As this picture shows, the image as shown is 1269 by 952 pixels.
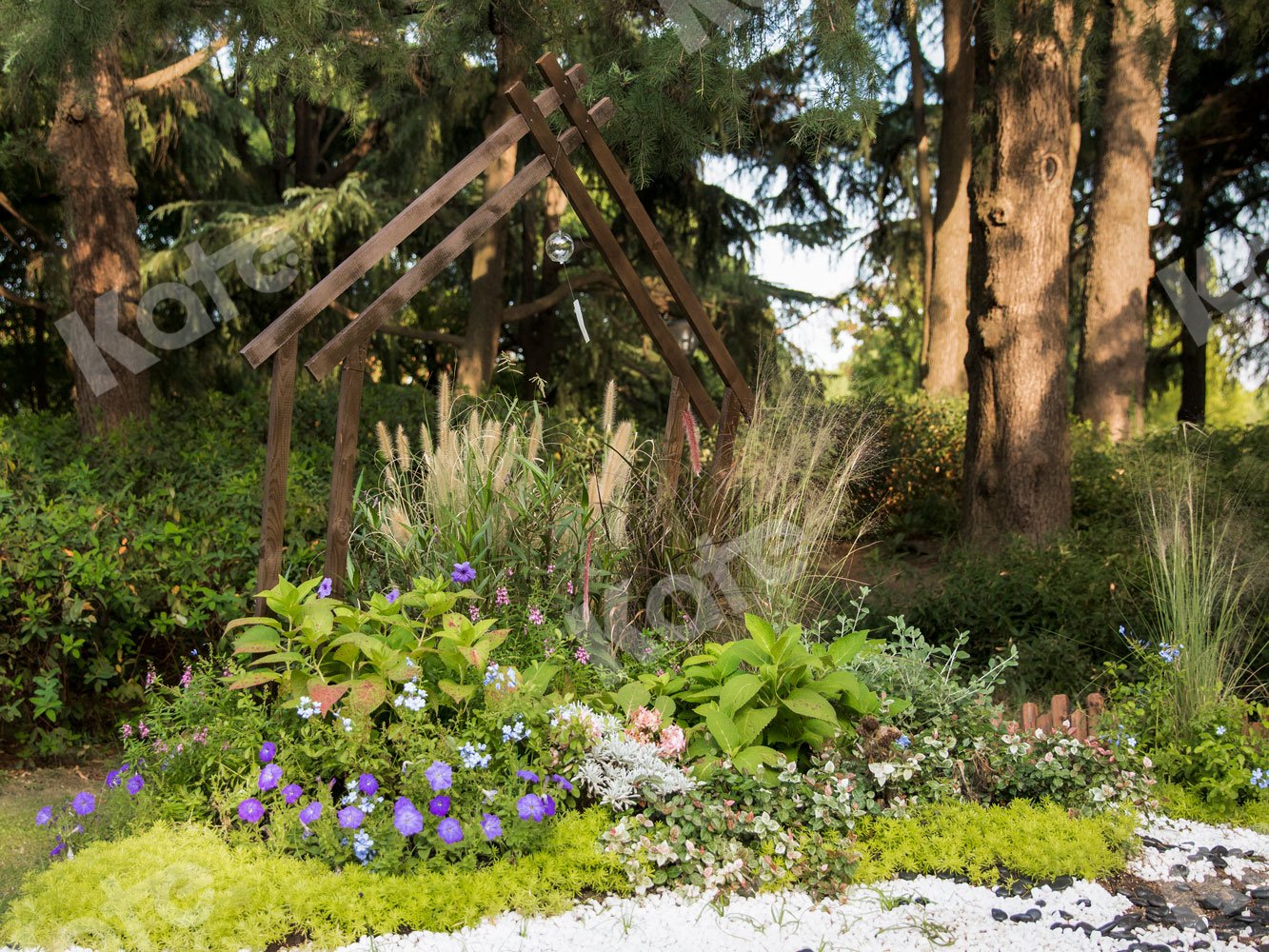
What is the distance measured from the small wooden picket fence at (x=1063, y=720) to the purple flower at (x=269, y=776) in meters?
2.10

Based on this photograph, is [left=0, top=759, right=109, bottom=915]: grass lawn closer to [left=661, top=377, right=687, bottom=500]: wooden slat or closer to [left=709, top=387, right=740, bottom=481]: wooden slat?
[left=661, top=377, right=687, bottom=500]: wooden slat

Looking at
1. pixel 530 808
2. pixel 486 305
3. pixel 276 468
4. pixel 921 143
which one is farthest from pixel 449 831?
pixel 921 143

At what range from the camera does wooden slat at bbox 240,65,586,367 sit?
3.14 metres

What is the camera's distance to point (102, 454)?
5.53 meters

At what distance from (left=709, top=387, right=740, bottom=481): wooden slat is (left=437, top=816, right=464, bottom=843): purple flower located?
6.11 feet

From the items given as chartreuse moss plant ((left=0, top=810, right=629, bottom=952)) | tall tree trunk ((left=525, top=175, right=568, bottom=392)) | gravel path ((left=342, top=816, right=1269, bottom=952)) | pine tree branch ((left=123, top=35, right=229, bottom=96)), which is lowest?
gravel path ((left=342, top=816, right=1269, bottom=952))

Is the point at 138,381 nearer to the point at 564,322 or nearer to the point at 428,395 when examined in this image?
the point at 428,395

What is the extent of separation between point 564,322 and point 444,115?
2.49 metres

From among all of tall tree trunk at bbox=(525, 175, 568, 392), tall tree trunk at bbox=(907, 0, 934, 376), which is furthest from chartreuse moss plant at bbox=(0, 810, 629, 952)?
tall tree trunk at bbox=(907, 0, 934, 376)

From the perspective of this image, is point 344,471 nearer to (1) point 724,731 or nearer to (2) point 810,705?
(1) point 724,731

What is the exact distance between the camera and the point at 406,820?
2.46 m

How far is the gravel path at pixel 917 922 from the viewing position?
7.82 feet

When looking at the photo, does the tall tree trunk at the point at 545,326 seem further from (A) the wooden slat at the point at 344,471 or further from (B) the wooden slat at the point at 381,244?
(A) the wooden slat at the point at 344,471

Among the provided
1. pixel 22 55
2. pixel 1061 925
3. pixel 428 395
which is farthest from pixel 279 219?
pixel 1061 925
